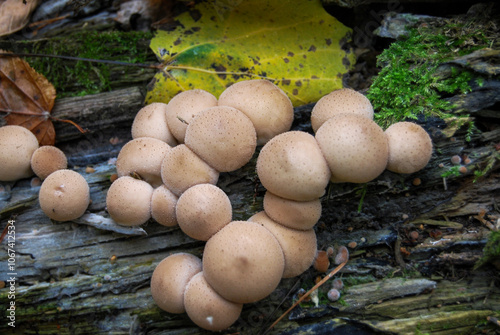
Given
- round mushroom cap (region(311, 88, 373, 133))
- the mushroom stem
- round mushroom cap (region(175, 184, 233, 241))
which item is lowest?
the mushroom stem

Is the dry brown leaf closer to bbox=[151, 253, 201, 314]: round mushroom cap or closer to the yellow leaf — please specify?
the yellow leaf

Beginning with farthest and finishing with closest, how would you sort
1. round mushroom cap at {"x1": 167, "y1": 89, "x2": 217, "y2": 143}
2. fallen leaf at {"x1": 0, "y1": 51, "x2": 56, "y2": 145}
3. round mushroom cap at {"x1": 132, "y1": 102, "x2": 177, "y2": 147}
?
fallen leaf at {"x1": 0, "y1": 51, "x2": 56, "y2": 145} → round mushroom cap at {"x1": 132, "y1": 102, "x2": 177, "y2": 147} → round mushroom cap at {"x1": 167, "y1": 89, "x2": 217, "y2": 143}

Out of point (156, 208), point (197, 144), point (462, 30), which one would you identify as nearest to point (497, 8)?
point (462, 30)

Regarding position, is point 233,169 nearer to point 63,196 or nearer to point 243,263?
point 243,263

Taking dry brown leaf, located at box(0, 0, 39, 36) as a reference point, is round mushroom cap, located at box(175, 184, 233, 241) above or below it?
below

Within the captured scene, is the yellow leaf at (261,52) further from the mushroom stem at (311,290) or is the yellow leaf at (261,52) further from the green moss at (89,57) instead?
the mushroom stem at (311,290)

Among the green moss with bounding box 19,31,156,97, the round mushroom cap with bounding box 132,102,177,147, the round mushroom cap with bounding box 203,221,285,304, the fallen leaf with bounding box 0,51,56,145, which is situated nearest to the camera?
the round mushroom cap with bounding box 203,221,285,304

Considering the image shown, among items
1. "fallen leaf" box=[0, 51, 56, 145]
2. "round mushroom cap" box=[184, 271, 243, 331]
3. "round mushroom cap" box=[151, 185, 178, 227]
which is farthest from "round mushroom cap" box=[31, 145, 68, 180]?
"round mushroom cap" box=[184, 271, 243, 331]
